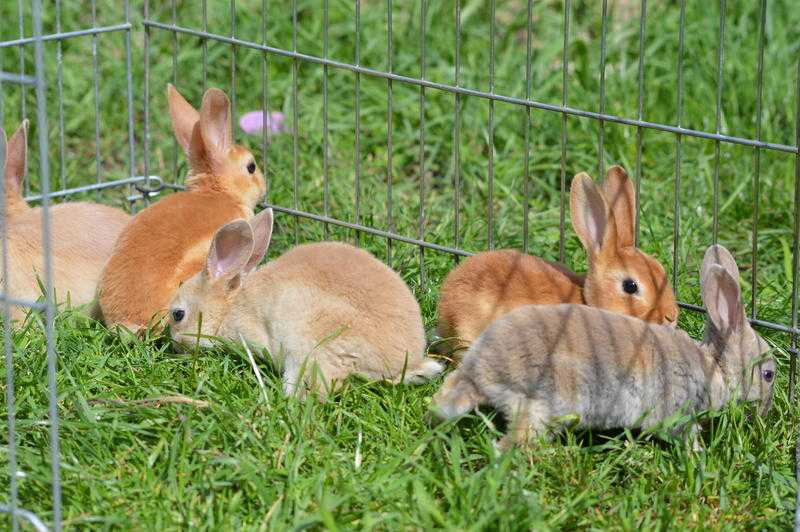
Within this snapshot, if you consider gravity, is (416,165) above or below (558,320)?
below

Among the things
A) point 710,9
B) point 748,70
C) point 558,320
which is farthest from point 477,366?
point 710,9

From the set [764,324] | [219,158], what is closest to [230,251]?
[219,158]

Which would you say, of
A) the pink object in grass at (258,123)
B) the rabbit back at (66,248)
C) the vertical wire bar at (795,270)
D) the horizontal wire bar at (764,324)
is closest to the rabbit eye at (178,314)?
the rabbit back at (66,248)

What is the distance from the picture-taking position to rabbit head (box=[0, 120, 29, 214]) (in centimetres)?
413

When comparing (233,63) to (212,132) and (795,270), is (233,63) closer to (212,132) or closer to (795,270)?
(212,132)

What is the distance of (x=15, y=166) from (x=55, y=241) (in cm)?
27

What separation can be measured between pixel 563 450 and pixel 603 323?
0.32 m

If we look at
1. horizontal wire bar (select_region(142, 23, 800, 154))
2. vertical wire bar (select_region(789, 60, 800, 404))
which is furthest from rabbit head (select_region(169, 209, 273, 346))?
vertical wire bar (select_region(789, 60, 800, 404))

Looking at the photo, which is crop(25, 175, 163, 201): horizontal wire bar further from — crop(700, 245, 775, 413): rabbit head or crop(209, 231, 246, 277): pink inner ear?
crop(700, 245, 775, 413): rabbit head

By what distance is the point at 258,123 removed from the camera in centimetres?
523

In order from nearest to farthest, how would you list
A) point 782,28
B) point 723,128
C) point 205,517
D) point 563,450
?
1. point 205,517
2. point 563,450
3. point 723,128
4. point 782,28

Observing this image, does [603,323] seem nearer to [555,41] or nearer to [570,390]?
[570,390]

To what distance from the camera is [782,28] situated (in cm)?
566

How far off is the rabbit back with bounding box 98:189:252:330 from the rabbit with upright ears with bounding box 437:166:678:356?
774 millimetres
